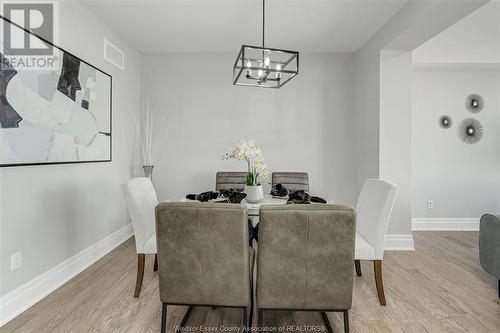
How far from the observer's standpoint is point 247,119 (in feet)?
14.0

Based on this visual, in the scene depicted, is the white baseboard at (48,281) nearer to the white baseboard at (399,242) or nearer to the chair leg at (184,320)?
the chair leg at (184,320)

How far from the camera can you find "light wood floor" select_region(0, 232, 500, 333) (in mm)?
1896

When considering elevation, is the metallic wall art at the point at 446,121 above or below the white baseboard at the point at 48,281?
above

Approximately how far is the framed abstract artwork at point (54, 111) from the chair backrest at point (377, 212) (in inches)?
106

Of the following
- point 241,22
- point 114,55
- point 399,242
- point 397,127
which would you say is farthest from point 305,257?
point 114,55

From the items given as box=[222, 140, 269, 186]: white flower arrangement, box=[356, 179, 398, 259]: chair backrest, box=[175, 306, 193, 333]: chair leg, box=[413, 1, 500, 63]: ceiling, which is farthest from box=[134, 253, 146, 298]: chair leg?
box=[413, 1, 500, 63]: ceiling

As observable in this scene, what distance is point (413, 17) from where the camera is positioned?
8.86ft

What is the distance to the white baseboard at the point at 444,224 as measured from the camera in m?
4.31

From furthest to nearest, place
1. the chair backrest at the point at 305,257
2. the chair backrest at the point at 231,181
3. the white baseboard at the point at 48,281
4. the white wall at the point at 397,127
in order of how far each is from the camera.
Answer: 1. the chair backrest at the point at 231,181
2. the white wall at the point at 397,127
3. the white baseboard at the point at 48,281
4. the chair backrest at the point at 305,257

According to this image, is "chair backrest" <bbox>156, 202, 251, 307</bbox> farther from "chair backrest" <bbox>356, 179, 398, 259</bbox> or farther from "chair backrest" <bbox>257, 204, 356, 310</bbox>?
"chair backrest" <bbox>356, 179, 398, 259</bbox>

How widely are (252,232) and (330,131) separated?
2533mm

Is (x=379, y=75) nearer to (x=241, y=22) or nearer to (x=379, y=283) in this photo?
(x=241, y=22)

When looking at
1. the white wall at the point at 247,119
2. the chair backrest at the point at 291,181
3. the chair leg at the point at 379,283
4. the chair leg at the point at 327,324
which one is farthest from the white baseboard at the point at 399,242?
the chair leg at the point at 327,324

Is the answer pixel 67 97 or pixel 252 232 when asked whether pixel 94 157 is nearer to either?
pixel 67 97
